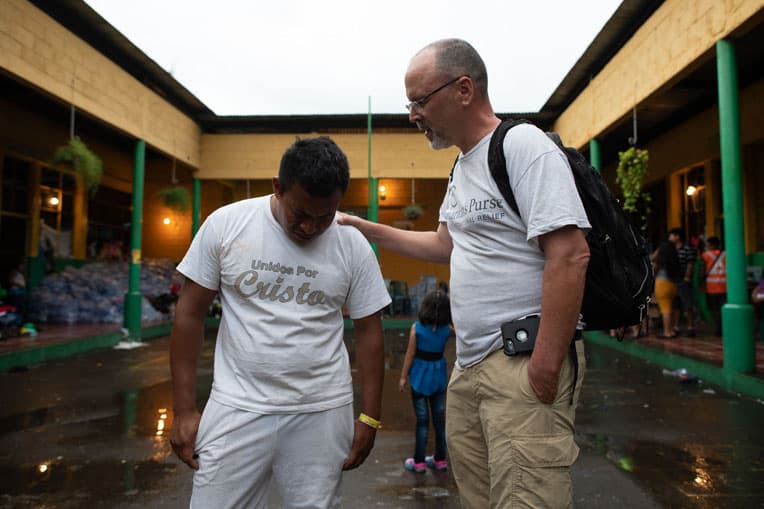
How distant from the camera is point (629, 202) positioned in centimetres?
865

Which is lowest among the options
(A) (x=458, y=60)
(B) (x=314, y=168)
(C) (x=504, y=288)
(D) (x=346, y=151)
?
(C) (x=504, y=288)

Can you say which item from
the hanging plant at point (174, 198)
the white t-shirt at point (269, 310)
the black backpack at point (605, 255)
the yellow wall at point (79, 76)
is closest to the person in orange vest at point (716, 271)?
the black backpack at point (605, 255)

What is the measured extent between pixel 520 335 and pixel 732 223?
5.78m

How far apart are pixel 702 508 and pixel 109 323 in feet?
38.9

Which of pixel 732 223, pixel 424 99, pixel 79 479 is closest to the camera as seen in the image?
pixel 424 99

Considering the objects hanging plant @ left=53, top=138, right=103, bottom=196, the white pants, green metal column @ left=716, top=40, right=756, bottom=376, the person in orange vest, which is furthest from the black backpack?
hanging plant @ left=53, top=138, right=103, bottom=196

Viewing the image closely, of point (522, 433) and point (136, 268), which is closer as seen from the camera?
point (522, 433)

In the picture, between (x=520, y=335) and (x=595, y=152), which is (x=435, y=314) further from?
(x=595, y=152)

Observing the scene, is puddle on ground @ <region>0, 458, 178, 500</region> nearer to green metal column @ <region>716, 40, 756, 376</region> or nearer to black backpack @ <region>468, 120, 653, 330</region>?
black backpack @ <region>468, 120, 653, 330</region>

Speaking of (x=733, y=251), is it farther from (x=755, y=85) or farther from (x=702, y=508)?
(x=755, y=85)

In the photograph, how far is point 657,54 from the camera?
7730mm

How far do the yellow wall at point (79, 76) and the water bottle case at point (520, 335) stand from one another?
27.3 feet

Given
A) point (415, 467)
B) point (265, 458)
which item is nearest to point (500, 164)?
point (265, 458)

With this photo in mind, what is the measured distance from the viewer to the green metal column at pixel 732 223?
6004mm
